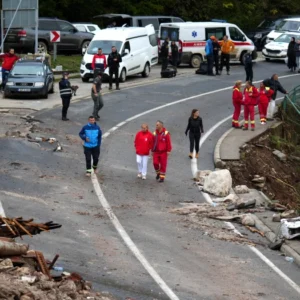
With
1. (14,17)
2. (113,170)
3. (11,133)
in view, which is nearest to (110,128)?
(11,133)

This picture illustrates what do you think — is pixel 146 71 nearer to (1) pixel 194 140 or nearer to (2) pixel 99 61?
(2) pixel 99 61

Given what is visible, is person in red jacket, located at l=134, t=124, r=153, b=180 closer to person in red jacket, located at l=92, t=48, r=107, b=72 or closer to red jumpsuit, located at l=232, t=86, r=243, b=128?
red jumpsuit, located at l=232, t=86, r=243, b=128

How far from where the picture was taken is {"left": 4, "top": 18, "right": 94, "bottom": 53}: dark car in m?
44.4

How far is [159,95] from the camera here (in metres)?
36.1

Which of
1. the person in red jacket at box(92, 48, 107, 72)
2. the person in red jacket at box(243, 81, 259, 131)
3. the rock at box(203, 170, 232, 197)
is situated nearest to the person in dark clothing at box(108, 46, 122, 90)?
the person in red jacket at box(92, 48, 107, 72)

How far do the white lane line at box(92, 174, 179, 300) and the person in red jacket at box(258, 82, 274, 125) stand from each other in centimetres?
1013

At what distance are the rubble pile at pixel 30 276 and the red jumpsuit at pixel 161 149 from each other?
27.4 ft

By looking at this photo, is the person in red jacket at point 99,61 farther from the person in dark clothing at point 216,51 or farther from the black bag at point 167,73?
the person in dark clothing at point 216,51

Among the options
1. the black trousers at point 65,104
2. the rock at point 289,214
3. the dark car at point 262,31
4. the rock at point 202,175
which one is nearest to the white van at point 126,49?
the black trousers at point 65,104

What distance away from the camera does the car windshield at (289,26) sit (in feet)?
165

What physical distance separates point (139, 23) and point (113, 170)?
25772mm

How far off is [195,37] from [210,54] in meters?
4.05

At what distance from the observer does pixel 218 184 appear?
72.4 feet

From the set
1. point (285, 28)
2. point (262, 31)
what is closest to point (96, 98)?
point (285, 28)
